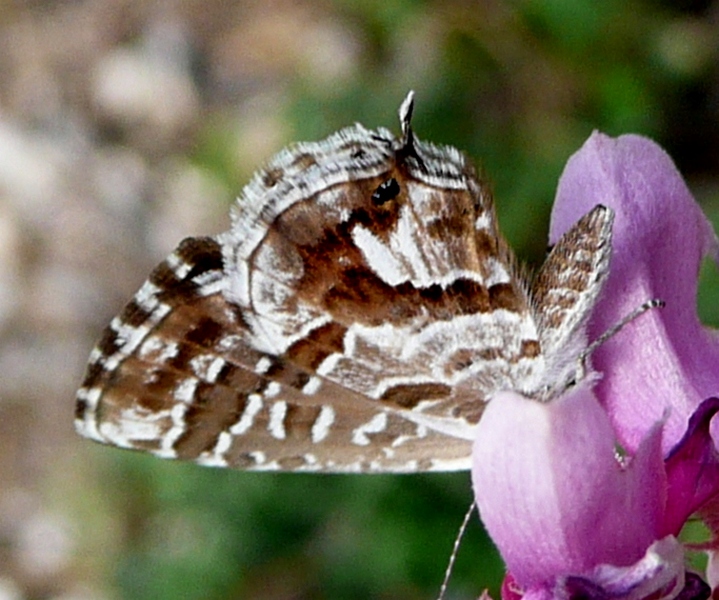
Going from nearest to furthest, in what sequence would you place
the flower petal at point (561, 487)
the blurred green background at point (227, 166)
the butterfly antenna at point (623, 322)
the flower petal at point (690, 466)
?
1. the flower petal at point (561, 487)
2. the flower petal at point (690, 466)
3. the butterfly antenna at point (623, 322)
4. the blurred green background at point (227, 166)

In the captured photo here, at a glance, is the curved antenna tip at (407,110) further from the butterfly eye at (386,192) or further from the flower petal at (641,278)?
the flower petal at (641,278)

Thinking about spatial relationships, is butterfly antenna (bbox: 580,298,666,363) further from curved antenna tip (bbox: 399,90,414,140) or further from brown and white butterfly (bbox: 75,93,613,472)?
curved antenna tip (bbox: 399,90,414,140)

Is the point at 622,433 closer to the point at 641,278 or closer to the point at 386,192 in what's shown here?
the point at 641,278

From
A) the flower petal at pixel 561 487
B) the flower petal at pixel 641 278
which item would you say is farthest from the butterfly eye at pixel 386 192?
the flower petal at pixel 561 487

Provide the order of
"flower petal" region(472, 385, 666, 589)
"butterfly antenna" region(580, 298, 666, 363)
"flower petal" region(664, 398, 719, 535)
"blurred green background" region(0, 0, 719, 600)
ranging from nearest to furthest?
"flower petal" region(472, 385, 666, 589)
"flower petal" region(664, 398, 719, 535)
"butterfly antenna" region(580, 298, 666, 363)
"blurred green background" region(0, 0, 719, 600)

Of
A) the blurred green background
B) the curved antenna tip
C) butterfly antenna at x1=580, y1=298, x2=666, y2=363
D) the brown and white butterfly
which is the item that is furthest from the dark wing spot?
the blurred green background

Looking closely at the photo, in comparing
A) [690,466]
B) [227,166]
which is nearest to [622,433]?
[690,466]
